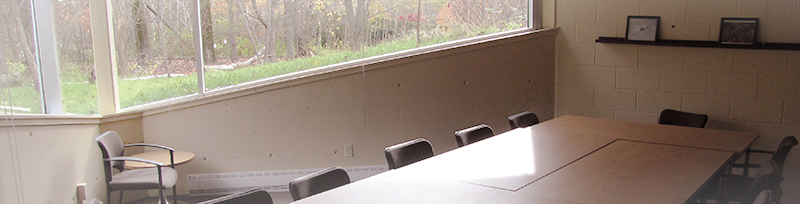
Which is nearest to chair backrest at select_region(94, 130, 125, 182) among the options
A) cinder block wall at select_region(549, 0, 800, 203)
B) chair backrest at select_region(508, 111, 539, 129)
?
chair backrest at select_region(508, 111, 539, 129)

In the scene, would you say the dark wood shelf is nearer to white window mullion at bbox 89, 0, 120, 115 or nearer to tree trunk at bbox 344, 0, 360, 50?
tree trunk at bbox 344, 0, 360, 50

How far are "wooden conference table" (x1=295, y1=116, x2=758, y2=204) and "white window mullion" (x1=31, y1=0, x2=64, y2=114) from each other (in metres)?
2.27

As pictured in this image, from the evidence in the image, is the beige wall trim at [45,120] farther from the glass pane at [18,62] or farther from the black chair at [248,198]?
the black chair at [248,198]

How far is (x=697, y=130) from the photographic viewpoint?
12.9ft

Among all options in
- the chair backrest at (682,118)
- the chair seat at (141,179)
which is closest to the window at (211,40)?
the chair seat at (141,179)

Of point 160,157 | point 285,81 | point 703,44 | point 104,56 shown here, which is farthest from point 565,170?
point 104,56

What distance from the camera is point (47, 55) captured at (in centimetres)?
372

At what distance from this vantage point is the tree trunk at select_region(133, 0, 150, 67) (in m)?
4.33

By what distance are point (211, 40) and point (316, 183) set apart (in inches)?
92.3

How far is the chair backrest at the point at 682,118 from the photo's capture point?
4.59 m

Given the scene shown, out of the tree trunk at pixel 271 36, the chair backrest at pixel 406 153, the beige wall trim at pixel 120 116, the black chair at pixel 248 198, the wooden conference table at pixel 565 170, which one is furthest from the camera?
the tree trunk at pixel 271 36

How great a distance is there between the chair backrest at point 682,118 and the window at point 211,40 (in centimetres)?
195

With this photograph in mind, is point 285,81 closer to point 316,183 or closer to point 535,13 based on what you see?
point 316,183

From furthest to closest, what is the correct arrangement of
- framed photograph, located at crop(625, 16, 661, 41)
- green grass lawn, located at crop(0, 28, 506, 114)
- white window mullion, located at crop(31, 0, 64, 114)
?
1. framed photograph, located at crop(625, 16, 661, 41)
2. green grass lawn, located at crop(0, 28, 506, 114)
3. white window mullion, located at crop(31, 0, 64, 114)
